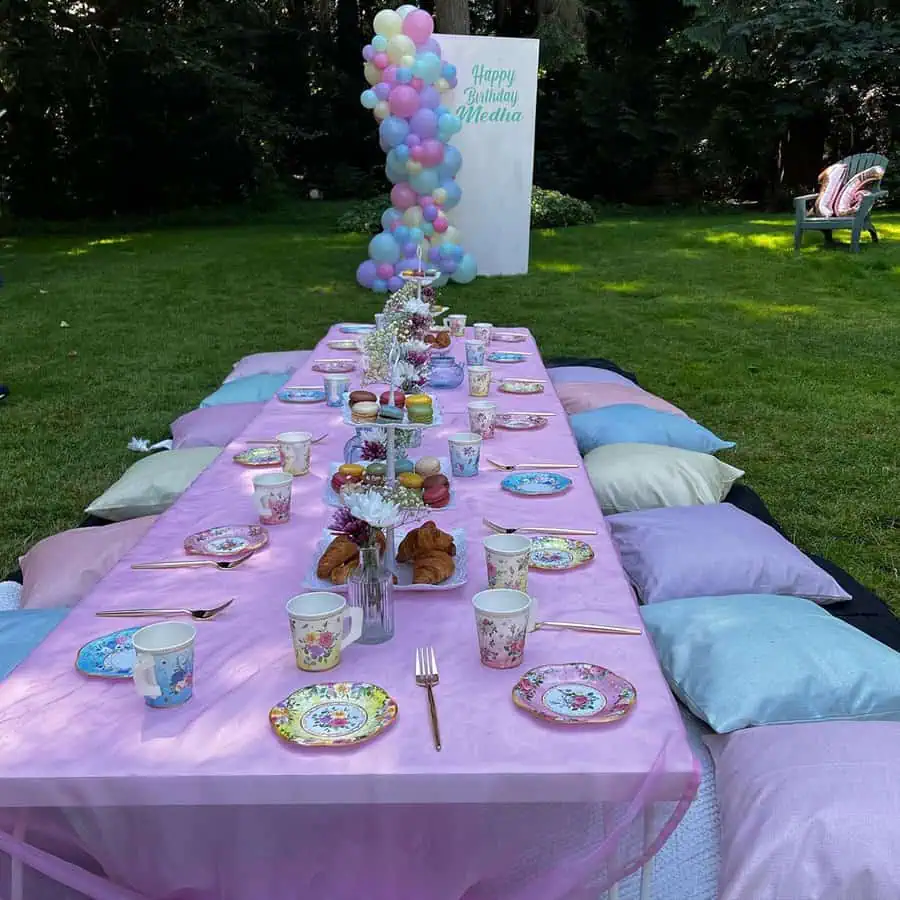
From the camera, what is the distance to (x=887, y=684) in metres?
1.61

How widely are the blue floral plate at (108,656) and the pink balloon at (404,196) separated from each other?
641cm

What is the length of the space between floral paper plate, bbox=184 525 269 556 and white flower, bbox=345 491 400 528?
0.48 meters

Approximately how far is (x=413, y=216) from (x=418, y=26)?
1430 millimetres

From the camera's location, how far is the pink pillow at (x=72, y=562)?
218 cm

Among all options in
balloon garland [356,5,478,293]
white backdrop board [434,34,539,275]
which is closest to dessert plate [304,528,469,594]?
balloon garland [356,5,478,293]

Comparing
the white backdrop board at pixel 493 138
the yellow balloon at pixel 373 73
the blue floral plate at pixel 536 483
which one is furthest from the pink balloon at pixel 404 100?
the blue floral plate at pixel 536 483

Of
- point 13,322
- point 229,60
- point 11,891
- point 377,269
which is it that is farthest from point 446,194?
point 229,60

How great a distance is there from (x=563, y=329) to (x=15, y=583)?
471 cm

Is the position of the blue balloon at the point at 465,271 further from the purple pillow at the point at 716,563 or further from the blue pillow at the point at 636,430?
the purple pillow at the point at 716,563

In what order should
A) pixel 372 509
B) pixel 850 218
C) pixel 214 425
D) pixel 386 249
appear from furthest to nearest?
pixel 850 218
pixel 386 249
pixel 214 425
pixel 372 509

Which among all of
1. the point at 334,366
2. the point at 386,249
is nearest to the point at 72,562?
the point at 334,366

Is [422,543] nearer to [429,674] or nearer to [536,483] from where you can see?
[429,674]

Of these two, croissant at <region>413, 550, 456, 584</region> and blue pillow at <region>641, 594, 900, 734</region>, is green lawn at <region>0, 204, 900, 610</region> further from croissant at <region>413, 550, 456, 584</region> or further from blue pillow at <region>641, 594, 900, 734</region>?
croissant at <region>413, 550, 456, 584</region>

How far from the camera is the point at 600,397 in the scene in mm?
3729
